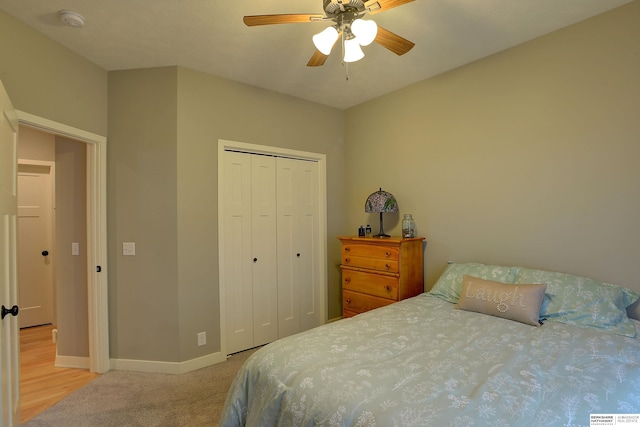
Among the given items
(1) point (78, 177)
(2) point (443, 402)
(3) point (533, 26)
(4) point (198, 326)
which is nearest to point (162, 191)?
(1) point (78, 177)

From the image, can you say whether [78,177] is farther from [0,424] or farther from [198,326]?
[0,424]

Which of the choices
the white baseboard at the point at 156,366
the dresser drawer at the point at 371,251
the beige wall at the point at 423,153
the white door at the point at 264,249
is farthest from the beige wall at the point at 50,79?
the dresser drawer at the point at 371,251

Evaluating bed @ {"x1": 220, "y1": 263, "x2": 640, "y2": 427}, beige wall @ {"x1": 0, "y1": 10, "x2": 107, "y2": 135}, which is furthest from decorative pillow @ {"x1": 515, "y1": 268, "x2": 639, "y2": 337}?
beige wall @ {"x1": 0, "y1": 10, "x2": 107, "y2": 135}

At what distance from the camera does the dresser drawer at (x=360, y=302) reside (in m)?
2.83

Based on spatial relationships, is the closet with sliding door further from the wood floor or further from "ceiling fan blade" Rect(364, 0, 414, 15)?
"ceiling fan blade" Rect(364, 0, 414, 15)

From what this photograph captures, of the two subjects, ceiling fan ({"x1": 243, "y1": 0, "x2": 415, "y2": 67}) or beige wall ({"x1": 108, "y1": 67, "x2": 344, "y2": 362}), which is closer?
ceiling fan ({"x1": 243, "y1": 0, "x2": 415, "y2": 67})

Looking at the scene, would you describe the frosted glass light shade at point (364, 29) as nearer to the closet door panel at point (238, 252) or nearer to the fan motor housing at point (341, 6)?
the fan motor housing at point (341, 6)

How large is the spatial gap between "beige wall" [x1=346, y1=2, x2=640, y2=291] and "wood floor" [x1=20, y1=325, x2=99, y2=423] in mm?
3208

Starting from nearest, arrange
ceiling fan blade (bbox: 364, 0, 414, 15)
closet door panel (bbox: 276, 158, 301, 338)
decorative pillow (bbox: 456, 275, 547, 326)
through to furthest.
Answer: ceiling fan blade (bbox: 364, 0, 414, 15) < decorative pillow (bbox: 456, 275, 547, 326) < closet door panel (bbox: 276, 158, 301, 338)

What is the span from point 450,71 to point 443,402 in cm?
274

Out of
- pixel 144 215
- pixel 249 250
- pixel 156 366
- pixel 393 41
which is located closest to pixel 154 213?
pixel 144 215

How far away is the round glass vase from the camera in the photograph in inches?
120

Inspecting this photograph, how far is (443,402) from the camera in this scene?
42.2 inches

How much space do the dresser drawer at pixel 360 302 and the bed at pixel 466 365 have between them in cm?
67
